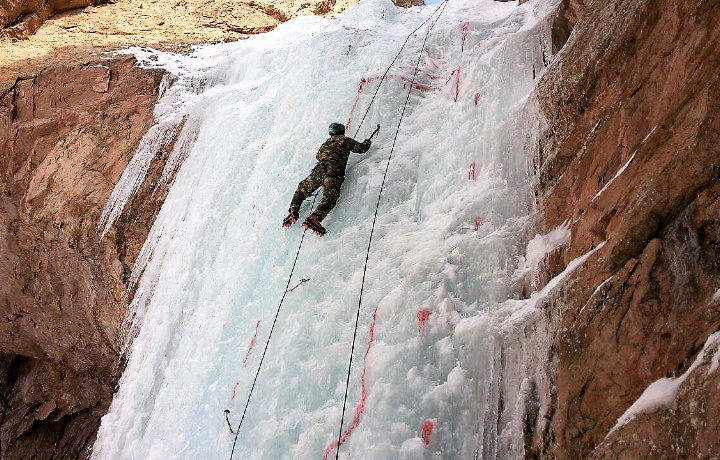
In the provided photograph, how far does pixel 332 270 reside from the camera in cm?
389

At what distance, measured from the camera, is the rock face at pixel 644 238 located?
1.98m

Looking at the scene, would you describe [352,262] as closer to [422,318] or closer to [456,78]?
[422,318]

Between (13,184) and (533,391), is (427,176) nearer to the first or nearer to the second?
(533,391)

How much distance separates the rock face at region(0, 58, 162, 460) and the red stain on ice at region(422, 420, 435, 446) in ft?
14.0

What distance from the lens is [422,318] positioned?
3229 millimetres

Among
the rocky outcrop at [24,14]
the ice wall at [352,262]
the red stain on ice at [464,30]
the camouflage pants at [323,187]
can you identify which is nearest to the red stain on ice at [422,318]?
the ice wall at [352,262]

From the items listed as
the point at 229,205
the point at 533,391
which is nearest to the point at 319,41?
the point at 229,205

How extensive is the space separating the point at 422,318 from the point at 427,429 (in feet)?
2.18

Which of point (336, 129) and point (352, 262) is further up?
point (336, 129)

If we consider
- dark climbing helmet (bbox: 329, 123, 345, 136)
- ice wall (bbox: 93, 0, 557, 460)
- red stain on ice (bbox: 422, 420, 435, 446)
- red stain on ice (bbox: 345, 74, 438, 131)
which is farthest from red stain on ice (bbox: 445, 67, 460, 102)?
red stain on ice (bbox: 422, 420, 435, 446)

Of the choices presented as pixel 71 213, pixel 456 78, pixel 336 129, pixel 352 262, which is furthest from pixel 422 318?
pixel 71 213

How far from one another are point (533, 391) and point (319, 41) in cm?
497

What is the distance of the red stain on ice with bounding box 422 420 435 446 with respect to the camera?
277 cm

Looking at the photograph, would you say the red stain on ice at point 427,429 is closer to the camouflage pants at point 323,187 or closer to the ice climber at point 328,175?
the ice climber at point 328,175
